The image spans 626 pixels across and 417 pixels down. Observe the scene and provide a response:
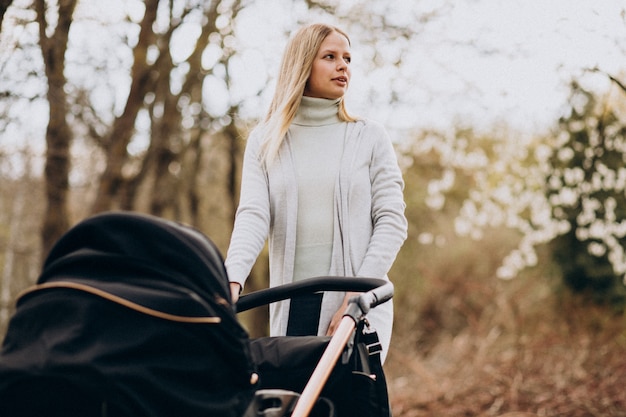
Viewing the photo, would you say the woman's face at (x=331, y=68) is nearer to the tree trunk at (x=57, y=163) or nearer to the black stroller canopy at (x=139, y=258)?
the black stroller canopy at (x=139, y=258)

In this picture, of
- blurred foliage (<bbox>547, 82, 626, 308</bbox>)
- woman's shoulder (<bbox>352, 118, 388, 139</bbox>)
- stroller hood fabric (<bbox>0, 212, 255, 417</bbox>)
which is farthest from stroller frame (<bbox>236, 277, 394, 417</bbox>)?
blurred foliage (<bbox>547, 82, 626, 308</bbox>)

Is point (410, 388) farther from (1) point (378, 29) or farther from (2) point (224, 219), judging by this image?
(2) point (224, 219)

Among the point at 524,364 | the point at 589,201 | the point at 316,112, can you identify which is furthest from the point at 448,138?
the point at 316,112

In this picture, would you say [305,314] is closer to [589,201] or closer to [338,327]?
[338,327]

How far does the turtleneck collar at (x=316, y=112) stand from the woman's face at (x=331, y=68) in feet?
0.13

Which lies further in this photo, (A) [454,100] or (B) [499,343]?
(B) [499,343]

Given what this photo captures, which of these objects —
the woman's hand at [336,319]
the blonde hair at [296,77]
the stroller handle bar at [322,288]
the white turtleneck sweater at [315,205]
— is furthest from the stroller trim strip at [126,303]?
the blonde hair at [296,77]

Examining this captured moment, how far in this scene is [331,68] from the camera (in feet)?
11.0

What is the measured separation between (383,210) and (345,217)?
0.49ft

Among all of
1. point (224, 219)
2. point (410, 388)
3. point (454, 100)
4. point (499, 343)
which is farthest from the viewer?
point (224, 219)

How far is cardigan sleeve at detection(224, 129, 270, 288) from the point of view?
3.04 metres

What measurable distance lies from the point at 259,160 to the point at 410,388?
6387 mm

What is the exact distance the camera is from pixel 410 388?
30.3 feet

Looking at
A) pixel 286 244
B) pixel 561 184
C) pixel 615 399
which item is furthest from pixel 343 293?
pixel 561 184
